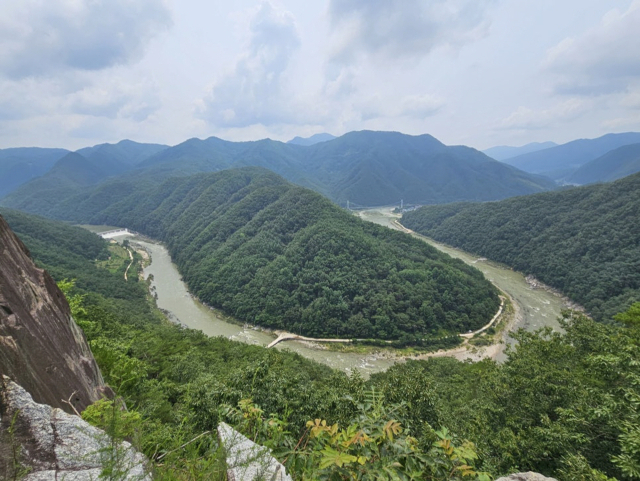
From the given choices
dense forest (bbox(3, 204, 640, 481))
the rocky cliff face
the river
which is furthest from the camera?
the river

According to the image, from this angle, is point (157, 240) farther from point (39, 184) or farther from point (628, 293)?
point (39, 184)

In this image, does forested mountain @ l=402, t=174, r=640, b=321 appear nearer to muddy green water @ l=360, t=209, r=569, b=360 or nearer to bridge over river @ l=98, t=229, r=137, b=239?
muddy green water @ l=360, t=209, r=569, b=360

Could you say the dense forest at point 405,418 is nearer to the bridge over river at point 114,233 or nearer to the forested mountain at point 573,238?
the forested mountain at point 573,238

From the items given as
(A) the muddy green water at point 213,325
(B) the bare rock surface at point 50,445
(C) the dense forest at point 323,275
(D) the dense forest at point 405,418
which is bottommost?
(A) the muddy green water at point 213,325

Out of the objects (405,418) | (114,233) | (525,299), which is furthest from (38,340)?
(114,233)

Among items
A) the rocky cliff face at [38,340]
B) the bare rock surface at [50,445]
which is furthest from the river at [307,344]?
the bare rock surface at [50,445]

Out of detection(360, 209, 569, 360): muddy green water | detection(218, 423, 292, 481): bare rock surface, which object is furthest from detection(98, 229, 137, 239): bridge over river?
detection(218, 423, 292, 481): bare rock surface

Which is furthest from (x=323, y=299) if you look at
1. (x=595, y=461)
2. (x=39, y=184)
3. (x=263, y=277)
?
(x=39, y=184)
